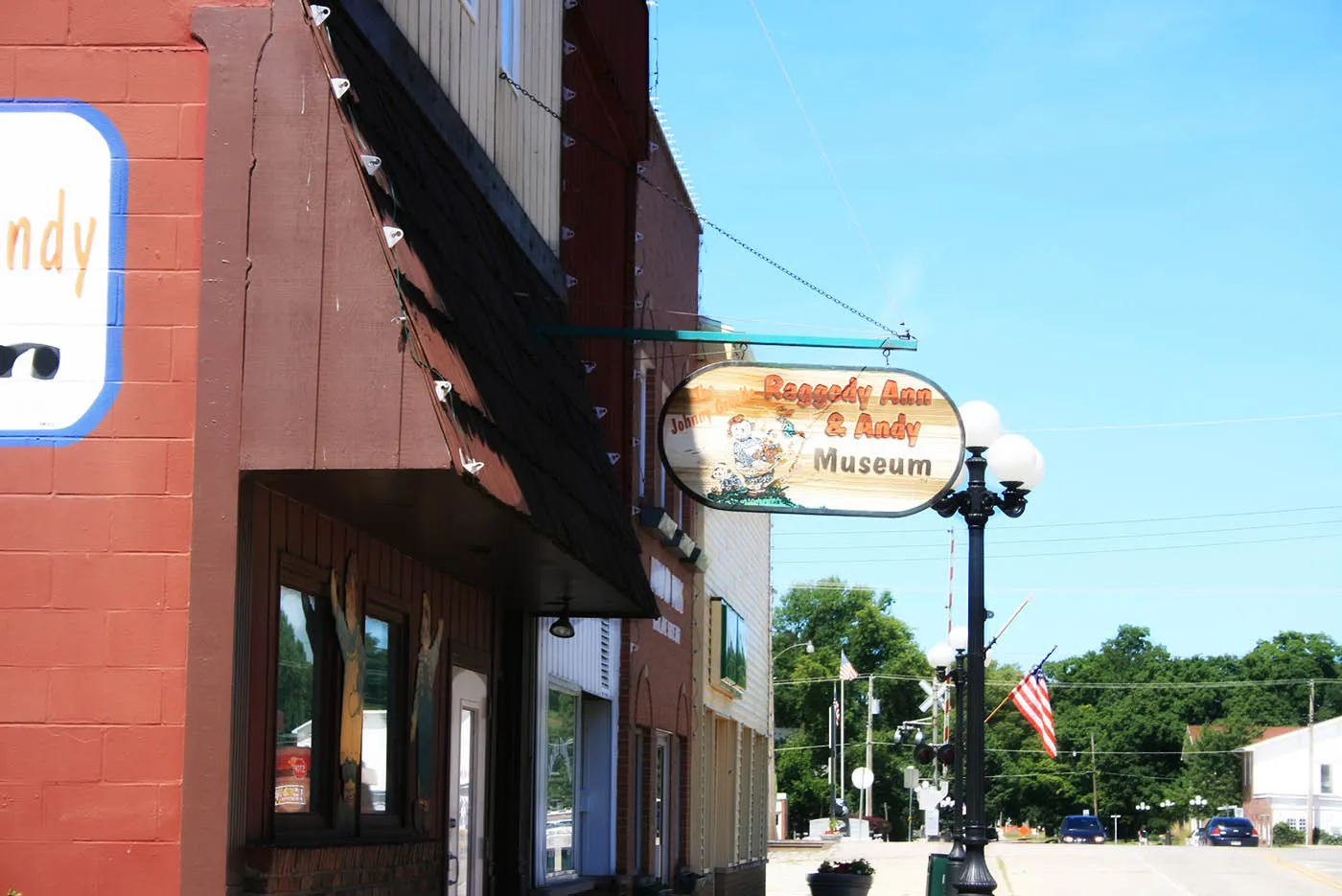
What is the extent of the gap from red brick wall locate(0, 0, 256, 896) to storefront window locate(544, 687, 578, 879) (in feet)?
24.5

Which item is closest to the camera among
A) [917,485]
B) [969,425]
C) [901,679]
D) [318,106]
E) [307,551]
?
[318,106]

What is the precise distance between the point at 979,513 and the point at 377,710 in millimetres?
4917

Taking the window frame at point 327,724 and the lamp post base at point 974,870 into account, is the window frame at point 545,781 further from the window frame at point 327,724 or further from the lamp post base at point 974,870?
the window frame at point 327,724

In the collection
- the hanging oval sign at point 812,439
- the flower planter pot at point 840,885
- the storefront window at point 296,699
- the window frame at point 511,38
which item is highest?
the window frame at point 511,38

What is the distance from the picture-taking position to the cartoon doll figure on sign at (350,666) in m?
8.11

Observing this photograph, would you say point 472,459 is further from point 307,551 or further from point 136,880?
point 136,880

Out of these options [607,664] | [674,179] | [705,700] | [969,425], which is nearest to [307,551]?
[969,425]

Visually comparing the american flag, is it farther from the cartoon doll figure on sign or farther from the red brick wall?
the red brick wall

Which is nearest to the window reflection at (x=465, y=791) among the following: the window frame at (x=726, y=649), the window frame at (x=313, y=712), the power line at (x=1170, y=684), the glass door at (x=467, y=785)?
the glass door at (x=467, y=785)

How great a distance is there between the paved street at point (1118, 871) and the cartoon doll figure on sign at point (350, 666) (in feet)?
76.9

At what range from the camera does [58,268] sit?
22.4 feet

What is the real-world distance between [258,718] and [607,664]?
9357mm

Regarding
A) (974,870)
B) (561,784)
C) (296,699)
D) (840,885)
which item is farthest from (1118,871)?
(296,699)

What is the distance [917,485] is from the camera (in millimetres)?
10242
